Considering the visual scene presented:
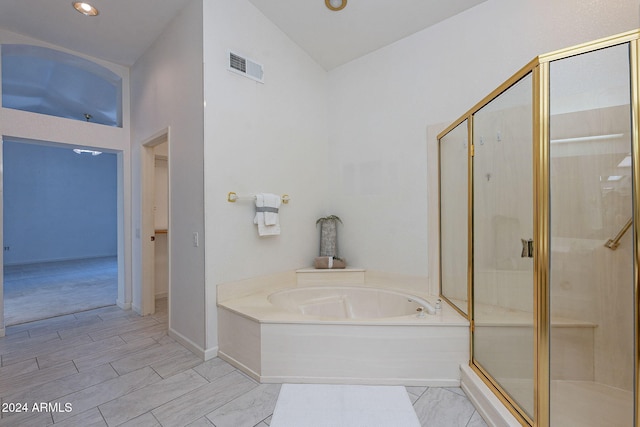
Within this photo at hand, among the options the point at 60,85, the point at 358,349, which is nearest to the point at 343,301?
the point at 358,349

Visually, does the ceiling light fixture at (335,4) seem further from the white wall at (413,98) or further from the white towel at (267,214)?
the white towel at (267,214)

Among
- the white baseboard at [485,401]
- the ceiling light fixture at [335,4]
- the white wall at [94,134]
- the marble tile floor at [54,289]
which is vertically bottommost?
the marble tile floor at [54,289]

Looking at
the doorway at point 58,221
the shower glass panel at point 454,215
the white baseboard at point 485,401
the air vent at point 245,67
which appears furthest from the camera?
the doorway at point 58,221

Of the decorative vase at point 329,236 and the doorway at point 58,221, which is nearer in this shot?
the decorative vase at point 329,236

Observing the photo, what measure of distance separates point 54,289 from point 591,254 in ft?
20.8

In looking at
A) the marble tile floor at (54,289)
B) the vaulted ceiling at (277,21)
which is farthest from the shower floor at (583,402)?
the marble tile floor at (54,289)

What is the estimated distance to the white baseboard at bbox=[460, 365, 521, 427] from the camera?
4.80 feet

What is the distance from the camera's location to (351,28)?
8.91ft

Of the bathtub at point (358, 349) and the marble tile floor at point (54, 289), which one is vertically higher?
the bathtub at point (358, 349)

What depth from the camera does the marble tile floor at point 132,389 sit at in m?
1.64

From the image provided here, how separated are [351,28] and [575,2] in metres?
1.66

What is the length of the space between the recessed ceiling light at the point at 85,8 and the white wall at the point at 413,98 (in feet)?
7.58

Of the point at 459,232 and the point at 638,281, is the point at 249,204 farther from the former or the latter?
the point at 638,281

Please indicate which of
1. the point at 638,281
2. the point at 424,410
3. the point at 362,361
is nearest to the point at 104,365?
the point at 362,361
